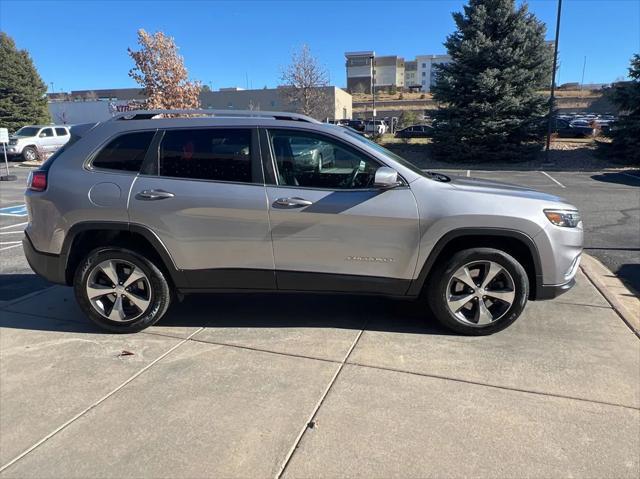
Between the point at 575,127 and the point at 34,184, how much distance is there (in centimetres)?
3532

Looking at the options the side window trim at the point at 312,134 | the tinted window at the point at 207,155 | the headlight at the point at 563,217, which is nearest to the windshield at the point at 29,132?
the tinted window at the point at 207,155

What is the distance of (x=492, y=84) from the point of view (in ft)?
65.6

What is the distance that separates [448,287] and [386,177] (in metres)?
1.02

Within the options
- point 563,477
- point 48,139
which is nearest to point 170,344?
point 563,477

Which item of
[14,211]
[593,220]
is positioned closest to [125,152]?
[14,211]

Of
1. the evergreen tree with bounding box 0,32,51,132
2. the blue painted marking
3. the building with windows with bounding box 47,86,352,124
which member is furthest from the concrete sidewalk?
the evergreen tree with bounding box 0,32,51,132

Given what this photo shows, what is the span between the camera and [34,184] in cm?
414

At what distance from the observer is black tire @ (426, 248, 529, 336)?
3820 mm

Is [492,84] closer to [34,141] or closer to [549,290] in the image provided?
[549,290]

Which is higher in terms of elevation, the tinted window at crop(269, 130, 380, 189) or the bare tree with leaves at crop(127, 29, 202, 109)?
the bare tree with leaves at crop(127, 29, 202, 109)

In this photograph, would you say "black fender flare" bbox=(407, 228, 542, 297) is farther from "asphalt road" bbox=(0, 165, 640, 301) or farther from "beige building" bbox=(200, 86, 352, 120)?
"beige building" bbox=(200, 86, 352, 120)

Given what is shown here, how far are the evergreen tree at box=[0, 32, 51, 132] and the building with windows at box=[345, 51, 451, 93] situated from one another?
5441 cm

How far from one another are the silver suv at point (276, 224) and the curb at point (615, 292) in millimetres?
941

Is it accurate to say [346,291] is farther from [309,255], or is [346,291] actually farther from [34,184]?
[34,184]
